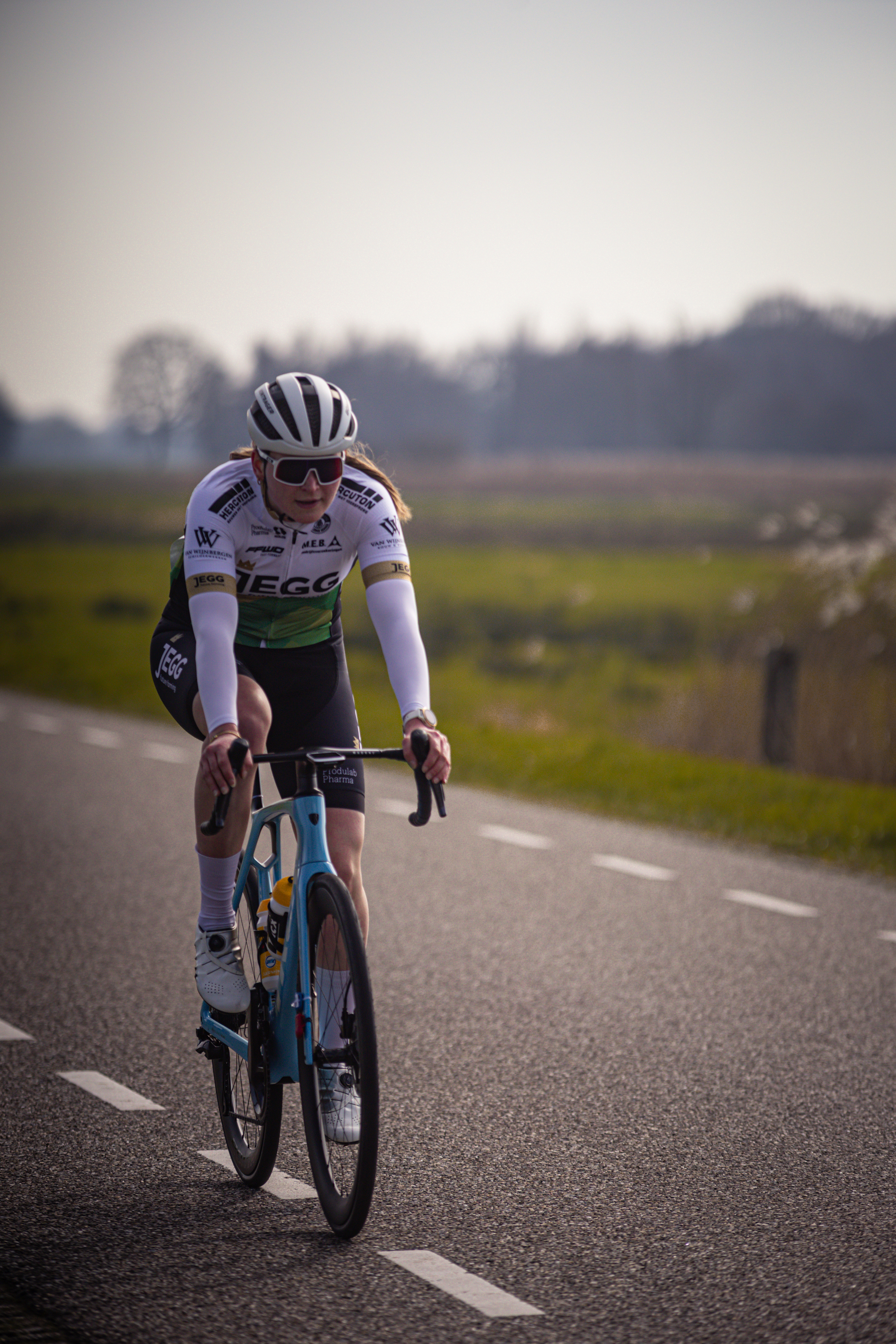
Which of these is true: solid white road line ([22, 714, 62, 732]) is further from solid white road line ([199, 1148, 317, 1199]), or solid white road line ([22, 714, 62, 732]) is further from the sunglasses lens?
the sunglasses lens

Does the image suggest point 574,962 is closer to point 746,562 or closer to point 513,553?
point 746,562

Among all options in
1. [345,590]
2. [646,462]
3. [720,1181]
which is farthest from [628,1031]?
[646,462]

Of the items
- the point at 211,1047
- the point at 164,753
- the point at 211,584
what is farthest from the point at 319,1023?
the point at 164,753

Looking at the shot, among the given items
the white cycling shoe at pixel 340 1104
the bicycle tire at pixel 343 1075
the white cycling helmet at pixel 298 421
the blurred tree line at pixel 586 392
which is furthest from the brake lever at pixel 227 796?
the blurred tree line at pixel 586 392

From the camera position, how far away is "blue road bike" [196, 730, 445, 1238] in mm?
3584

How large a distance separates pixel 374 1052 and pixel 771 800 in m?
7.68

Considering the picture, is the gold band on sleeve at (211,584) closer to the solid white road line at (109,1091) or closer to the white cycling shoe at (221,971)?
the white cycling shoe at (221,971)

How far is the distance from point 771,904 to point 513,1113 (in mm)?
3348

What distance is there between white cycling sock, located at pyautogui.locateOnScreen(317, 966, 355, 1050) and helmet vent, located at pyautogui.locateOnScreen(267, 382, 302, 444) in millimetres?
1349

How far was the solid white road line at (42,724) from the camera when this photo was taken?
14.1 meters

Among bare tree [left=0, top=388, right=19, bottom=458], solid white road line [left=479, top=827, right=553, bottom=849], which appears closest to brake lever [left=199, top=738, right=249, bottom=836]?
solid white road line [left=479, top=827, right=553, bottom=849]

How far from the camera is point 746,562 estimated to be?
35500 millimetres

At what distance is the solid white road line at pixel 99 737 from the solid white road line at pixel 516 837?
4582mm

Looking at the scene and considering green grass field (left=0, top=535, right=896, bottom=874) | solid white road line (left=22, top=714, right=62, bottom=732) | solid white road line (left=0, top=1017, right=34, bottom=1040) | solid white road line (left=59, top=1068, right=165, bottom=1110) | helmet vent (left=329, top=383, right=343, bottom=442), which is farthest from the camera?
solid white road line (left=22, top=714, right=62, bottom=732)
